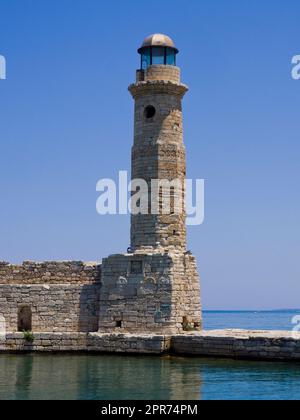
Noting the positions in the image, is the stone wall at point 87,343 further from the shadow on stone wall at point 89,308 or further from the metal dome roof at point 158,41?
the metal dome roof at point 158,41

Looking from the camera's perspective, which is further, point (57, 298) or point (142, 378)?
point (57, 298)

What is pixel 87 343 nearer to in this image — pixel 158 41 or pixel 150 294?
pixel 150 294

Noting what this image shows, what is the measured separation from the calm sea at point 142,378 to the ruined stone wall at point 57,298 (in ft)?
4.43

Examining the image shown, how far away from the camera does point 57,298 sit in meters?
24.5

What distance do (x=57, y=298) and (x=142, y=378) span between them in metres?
6.24

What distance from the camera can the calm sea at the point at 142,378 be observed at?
17109 mm

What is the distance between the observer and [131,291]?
23.6 metres

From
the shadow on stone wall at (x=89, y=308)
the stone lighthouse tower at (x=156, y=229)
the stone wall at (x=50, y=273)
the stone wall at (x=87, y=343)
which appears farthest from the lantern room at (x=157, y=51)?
the stone wall at (x=87, y=343)

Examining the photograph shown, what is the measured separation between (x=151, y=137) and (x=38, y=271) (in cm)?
583

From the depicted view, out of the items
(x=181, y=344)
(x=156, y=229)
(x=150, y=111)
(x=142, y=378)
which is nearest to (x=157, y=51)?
(x=150, y=111)

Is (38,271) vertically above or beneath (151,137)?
beneath

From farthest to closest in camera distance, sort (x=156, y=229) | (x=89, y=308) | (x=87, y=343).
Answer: (x=89, y=308), (x=156, y=229), (x=87, y=343)
